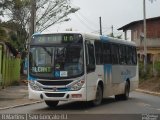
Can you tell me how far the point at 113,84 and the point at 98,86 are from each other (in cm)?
231

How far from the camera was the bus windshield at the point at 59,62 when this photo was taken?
64.3 ft

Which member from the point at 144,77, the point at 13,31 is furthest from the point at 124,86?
the point at 13,31

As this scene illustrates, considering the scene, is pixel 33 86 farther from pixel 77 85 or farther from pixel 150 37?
pixel 150 37

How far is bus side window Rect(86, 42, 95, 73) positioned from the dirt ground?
15.5m

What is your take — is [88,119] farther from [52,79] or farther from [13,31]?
[13,31]

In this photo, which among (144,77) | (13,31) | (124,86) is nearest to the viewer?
(124,86)

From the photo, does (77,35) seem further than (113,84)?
No

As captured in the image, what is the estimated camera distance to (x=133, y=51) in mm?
27500

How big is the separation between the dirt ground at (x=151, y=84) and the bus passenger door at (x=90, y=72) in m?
15.5

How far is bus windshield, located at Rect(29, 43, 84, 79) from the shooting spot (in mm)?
19594

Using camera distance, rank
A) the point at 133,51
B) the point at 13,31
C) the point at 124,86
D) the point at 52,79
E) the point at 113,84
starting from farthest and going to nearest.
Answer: the point at 13,31
the point at 133,51
the point at 124,86
the point at 113,84
the point at 52,79

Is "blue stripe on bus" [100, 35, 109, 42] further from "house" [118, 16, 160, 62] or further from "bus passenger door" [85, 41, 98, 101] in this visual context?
"house" [118, 16, 160, 62]

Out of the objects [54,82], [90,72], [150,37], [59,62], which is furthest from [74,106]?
[150,37]

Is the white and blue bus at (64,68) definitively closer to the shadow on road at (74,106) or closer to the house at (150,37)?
the shadow on road at (74,106)
